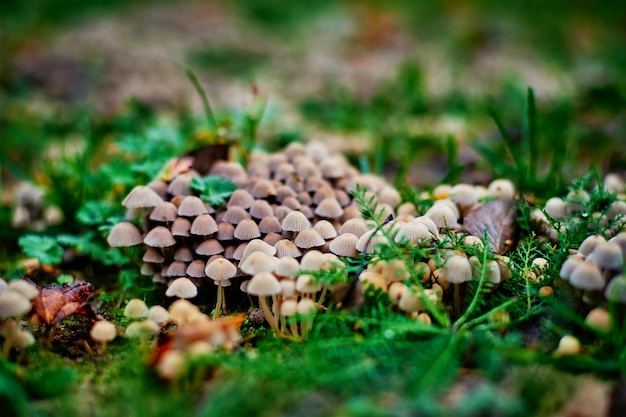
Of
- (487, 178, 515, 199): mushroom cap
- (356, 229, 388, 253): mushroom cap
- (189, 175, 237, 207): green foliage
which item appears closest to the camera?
(356, 229, 388, 253): mushroom cap

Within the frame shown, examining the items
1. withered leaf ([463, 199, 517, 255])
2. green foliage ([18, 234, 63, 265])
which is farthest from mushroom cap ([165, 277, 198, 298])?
withered leaf ([463, 199, 517, 255])

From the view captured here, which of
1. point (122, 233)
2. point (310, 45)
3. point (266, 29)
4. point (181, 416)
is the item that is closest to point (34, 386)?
point (181, 416)

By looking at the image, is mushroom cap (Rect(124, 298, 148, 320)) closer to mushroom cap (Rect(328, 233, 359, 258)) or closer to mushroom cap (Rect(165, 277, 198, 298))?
mushroom cap (Rect(165, 277, 198, 298))

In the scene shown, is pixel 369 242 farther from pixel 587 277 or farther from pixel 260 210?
pixel 587 277

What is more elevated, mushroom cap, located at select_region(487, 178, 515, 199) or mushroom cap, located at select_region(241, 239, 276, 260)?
mushroom cap, located at select_region(487, 178, 515, 199)

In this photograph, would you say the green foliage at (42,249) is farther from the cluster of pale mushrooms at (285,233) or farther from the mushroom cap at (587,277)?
the mushroom cap at (587,277)

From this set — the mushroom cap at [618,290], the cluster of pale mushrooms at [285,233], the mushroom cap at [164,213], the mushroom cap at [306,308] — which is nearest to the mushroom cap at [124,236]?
the cluster of pale mushrooms at [285,233]

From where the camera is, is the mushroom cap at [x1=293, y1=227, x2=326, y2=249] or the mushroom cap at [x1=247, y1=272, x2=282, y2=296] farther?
the mushroom cap at [x1=293, y1=227, x2=326, y2=249]
